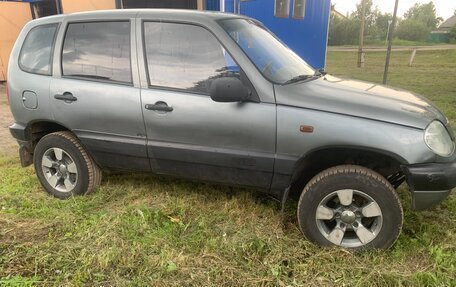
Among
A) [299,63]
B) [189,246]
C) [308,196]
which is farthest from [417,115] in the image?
[189,246]

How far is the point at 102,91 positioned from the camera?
3330 millimetres

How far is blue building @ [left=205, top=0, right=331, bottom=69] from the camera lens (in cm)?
855

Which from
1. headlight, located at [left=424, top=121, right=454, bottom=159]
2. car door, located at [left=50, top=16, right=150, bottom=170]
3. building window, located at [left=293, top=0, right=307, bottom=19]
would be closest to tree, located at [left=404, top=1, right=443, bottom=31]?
building window, located at [left=293, top=0, right=307, bottom=19]

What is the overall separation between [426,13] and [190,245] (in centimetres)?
8907

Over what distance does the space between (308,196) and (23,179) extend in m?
3.25

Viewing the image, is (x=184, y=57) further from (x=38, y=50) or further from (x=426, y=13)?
(x=426, y=13)

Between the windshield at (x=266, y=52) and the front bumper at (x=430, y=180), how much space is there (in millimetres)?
1170

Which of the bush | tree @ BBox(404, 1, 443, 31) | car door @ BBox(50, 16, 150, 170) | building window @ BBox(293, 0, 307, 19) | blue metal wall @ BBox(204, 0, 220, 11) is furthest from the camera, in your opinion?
tree @ BBox(404, 1, 443, 31)

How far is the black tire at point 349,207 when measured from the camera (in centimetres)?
273

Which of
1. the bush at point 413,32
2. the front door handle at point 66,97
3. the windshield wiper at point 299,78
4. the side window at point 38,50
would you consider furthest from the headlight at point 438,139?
the bush at point 413,32

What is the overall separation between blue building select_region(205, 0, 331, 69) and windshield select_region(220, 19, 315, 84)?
508 cm

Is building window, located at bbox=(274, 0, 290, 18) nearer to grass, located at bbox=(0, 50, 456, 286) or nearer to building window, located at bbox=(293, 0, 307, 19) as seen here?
building window, located at bbox=(293, 0, 307, 19)

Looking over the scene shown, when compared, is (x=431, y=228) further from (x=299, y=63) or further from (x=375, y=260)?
(x=299, y=63)

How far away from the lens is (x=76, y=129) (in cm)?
353
